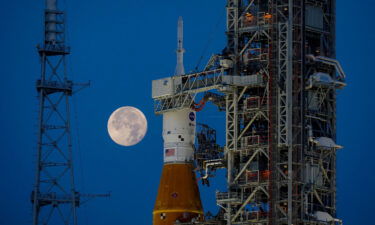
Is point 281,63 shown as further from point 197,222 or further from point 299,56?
point 197,222

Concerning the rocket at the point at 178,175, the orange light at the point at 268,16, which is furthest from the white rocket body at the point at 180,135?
the orange light at the point at 268,16

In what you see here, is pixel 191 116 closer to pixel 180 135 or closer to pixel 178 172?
pixel 180 135

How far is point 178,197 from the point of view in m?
179

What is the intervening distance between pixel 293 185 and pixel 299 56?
12099 mm

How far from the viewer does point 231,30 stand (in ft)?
574

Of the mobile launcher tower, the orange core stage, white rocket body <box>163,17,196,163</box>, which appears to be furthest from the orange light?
the orange core stage

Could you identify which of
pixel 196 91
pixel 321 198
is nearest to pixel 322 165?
pixel 321 198

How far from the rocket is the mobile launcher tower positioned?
1.59 m

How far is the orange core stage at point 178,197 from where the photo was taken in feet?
586

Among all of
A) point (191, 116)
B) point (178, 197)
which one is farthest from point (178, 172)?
point (191, 116)

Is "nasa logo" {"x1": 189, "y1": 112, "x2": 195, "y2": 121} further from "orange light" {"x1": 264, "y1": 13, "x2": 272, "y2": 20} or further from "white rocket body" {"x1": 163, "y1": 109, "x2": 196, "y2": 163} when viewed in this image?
"orange light" {"x1": 264, "y1": 13, "x2": 272, "y2": 20}

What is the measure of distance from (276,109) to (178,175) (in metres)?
15.4

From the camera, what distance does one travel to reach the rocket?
179000 millimetres

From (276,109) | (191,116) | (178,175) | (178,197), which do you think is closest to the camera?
(276,109)
